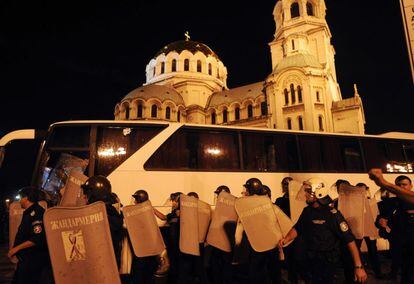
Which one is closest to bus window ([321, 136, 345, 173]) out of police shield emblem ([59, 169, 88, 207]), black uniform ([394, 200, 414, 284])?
black uniform ([394, 200, 414, 284])

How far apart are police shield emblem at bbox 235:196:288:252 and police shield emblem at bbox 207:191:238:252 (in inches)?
45.0

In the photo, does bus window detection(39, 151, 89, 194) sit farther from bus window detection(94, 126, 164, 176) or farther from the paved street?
the paved street

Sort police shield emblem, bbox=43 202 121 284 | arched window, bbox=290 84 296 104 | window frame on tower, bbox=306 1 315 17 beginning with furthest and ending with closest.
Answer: window frame on tower, bbox=306 1 315 17
arched window, bbox=290 84 296 104
police shield emblem, bbox=43 202 121 284

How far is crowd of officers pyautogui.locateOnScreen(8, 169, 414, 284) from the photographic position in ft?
12.6

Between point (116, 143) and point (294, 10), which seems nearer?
point (116, 143)

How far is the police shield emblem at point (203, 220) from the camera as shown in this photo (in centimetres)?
564

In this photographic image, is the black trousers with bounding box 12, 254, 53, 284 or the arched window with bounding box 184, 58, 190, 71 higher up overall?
the arched window with bounding box 184, 58, 190, 71

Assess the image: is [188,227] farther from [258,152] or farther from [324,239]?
[258,152]

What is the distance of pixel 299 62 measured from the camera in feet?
117

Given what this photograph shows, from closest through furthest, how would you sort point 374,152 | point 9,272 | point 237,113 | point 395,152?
point 9,272 → point 374,152 → point 395,152 → point 237,113

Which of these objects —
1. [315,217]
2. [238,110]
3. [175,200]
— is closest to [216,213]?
[175,200]

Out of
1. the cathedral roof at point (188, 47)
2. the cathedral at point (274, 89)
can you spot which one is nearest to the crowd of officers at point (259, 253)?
the cathedral at point (274, 89)

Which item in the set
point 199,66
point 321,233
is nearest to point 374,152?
point 321,233

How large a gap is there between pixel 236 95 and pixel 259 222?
41.7 metres
